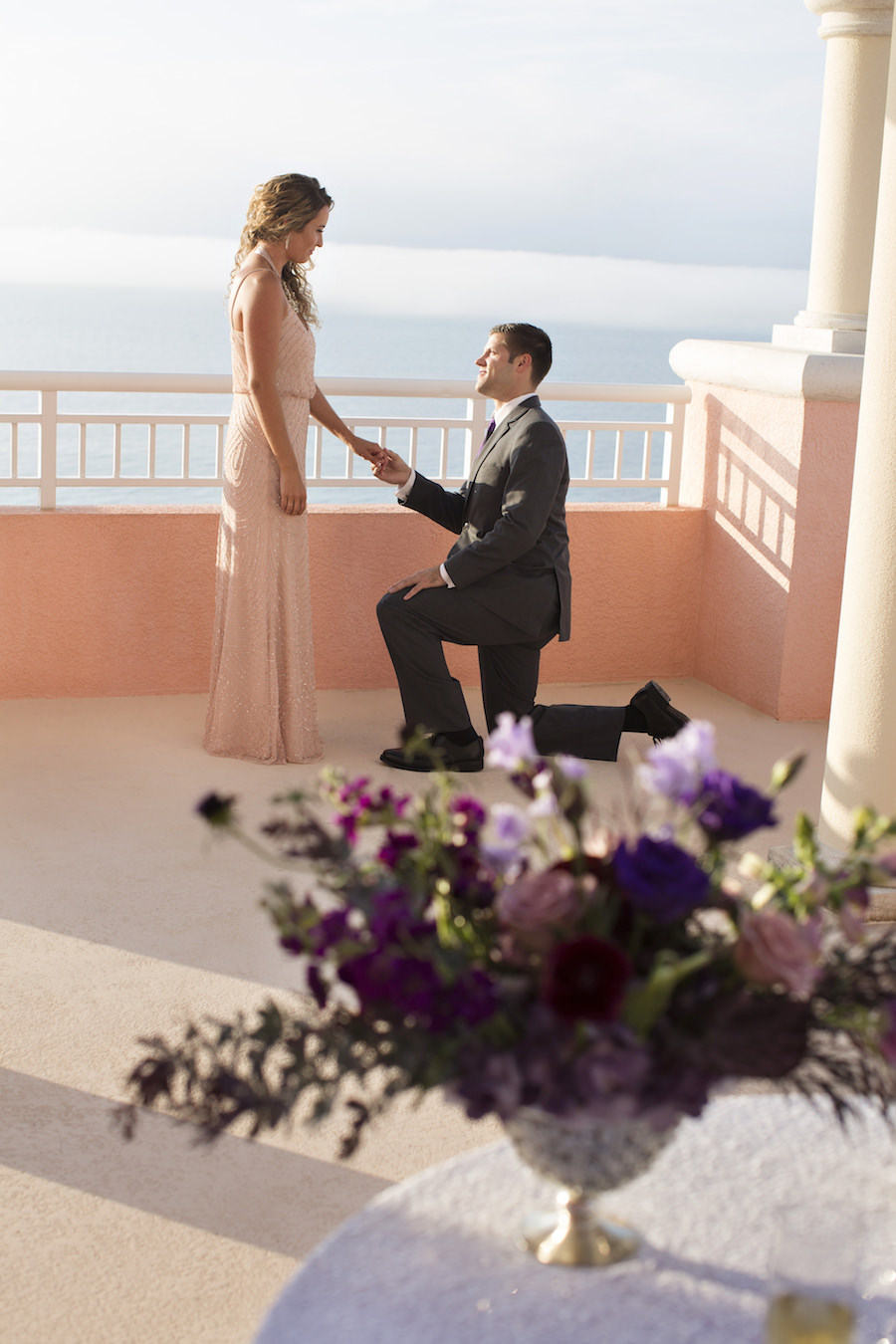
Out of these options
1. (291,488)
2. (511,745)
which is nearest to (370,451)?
(291,488)

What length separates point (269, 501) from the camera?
5.02 metres

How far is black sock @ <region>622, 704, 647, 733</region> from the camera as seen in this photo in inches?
206

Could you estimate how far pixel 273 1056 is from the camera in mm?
3008

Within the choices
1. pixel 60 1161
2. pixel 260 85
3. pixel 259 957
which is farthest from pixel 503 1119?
pixel 260 85

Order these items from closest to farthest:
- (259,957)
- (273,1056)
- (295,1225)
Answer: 1. (295,1225)
2. (273,1056)
3. (259,957)

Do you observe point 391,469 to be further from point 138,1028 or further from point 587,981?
point 587,981

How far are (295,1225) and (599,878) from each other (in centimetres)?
145

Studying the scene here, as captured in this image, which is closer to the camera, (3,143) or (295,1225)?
(295,1225)

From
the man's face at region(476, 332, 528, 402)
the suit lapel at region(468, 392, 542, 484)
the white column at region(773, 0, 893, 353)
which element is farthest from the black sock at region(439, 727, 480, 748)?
the white column at region(773, 0, 893, 353)

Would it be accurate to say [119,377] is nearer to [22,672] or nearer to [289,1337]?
[22,672]

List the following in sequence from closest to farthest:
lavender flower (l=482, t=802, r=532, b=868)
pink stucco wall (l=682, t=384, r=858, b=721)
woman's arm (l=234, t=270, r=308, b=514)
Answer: lavender flower (l=482, t=802, r=532, b=868) → woman's arm (l=234, t=270, r=308, b=514) → pink stucco wall (l=682, t=384, r=858, b=721)

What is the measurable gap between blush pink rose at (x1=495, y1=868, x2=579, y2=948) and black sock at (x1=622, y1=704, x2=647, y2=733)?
3964 mm

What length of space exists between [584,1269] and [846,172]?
16.8ft

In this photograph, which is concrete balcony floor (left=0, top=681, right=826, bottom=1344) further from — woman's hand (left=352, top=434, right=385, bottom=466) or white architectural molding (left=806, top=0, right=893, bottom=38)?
white architectural molding (left=806, top=0, right=893, bottom=38)
